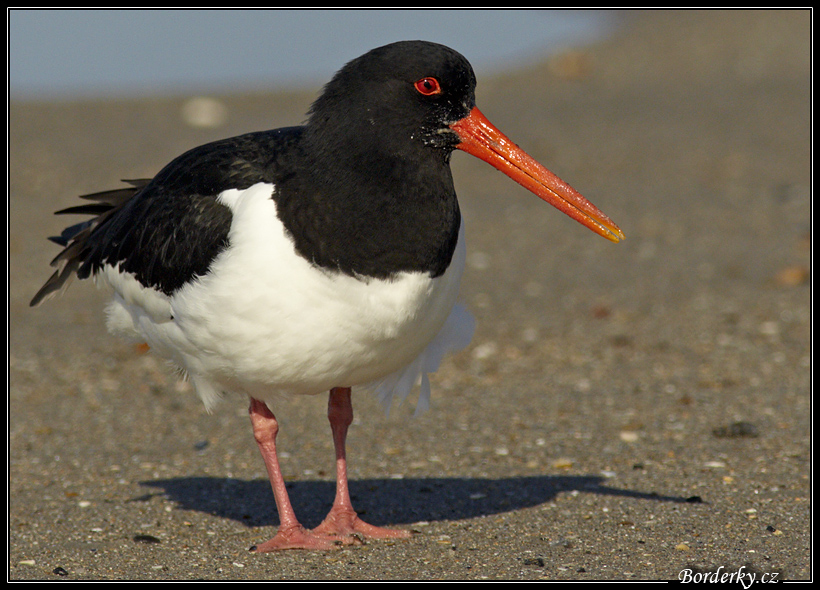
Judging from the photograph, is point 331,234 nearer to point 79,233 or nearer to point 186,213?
point 186,213

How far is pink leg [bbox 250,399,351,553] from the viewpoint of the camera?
4.97m

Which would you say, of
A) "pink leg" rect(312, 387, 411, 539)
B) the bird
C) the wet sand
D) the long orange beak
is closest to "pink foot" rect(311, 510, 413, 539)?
"pink leg" rect(312, 387, 411, 539)

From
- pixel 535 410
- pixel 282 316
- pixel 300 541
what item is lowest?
pixel 300 541

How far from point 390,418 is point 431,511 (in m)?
1.61

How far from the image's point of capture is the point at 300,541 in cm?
498

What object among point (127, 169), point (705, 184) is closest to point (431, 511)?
point (705, 184)

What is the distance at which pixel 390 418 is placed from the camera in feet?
23.1

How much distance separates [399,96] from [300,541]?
2.21 m

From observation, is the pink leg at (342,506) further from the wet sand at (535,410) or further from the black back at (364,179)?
the black back at (364,179)

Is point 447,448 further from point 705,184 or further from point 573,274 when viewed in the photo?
point 705,184

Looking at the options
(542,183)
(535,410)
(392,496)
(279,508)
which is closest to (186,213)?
(279,508)

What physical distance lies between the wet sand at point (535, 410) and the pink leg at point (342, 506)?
0.14 metres

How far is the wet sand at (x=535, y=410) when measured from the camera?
4938mm

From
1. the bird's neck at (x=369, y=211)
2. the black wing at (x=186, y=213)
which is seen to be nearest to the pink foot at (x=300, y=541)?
the black wing at (x=186, y=213)
